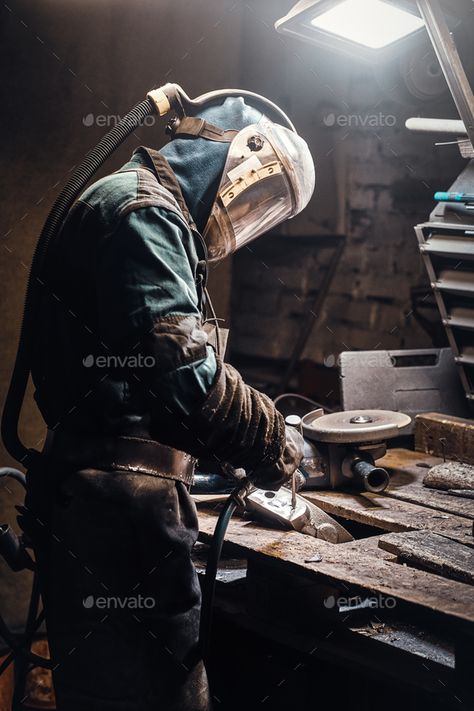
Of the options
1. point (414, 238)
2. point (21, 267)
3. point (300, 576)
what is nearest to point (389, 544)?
point (300, 576)

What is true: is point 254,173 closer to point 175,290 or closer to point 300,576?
point 175,290

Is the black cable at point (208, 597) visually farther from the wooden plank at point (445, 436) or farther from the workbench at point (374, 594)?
the wooden plank at point (445, 436)

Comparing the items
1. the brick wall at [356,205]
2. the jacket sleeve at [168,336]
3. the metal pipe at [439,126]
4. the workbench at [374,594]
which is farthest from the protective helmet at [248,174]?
the brick wall at [356,205]

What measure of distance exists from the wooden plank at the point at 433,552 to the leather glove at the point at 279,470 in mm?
375

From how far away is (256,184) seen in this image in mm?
2221

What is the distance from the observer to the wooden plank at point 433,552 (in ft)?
6.66

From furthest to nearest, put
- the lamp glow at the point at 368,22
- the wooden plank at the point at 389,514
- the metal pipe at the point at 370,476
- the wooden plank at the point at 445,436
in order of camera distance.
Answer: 1. the wooden plank at the point at 445,436
2. the metal pipe at the point at 370,476
3. the lamp glow at the point at 368,22
4. the wooden plank at the point at 389,514

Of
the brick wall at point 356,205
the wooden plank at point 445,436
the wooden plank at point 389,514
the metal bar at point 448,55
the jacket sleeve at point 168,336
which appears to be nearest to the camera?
the jacket sleeve at point 168,336

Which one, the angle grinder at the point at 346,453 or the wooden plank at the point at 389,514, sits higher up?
the angle grinder at the point at 346,453

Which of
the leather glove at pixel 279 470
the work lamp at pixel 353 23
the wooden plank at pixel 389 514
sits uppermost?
the work lamp at pixel 353 23

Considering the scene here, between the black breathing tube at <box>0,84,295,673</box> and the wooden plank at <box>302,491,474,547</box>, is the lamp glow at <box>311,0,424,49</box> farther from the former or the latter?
the wooden plank at <box>302,491,474,547</box>

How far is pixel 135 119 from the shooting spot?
2133mm

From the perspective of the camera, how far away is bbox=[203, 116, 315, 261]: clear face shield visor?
2.17 meters

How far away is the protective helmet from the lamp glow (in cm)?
52
